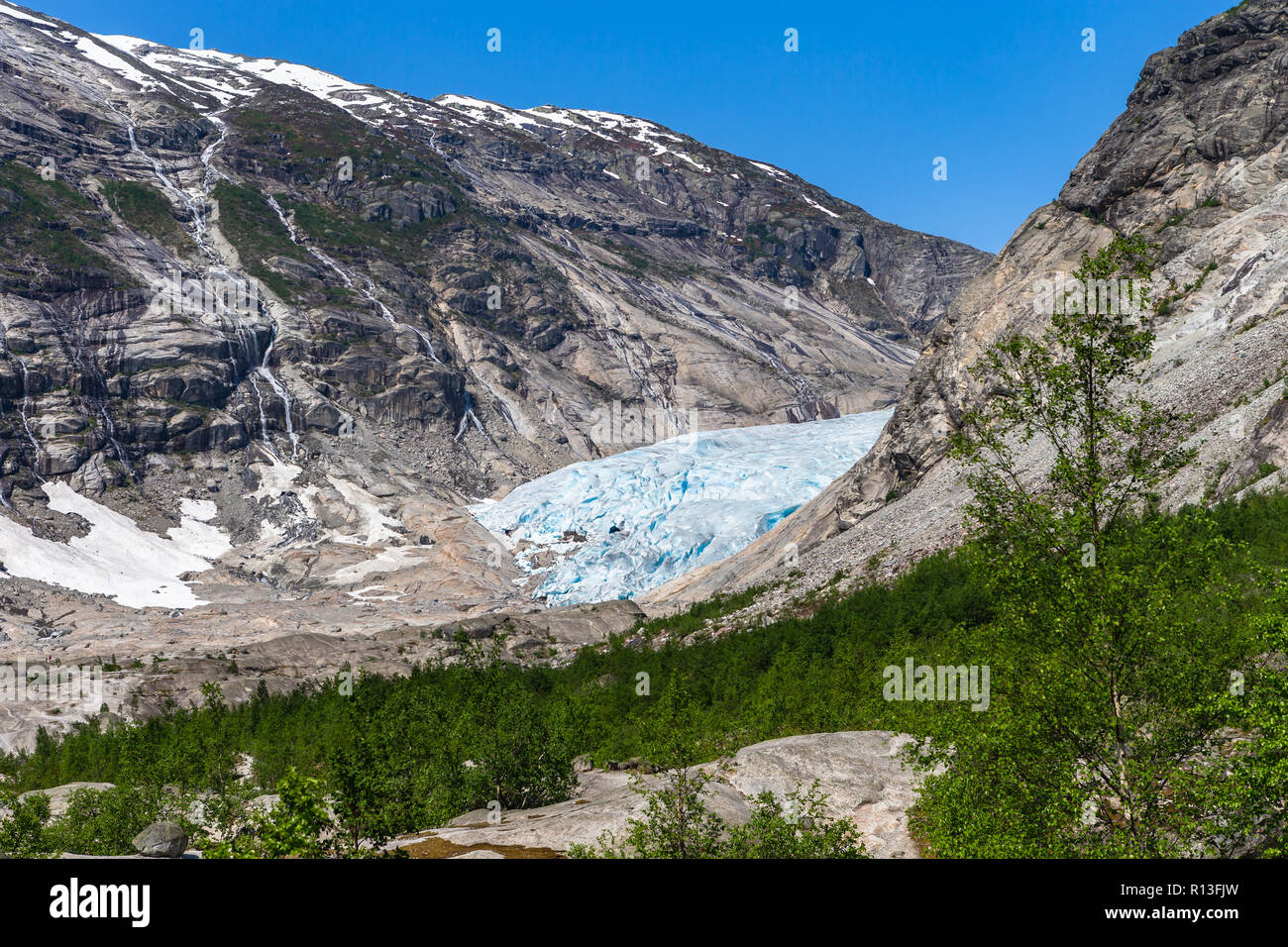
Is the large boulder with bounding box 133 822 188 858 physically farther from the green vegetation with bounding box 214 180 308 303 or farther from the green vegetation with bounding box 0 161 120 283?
the green vegetation with bounding box 214 180 308 303

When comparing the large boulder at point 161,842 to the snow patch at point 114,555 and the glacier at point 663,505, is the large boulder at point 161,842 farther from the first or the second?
the snow patch at point 114,555

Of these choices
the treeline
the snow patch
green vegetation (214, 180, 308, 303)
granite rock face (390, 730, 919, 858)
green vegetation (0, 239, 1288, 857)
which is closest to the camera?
green vegetation (0, 239, 1288, 857)

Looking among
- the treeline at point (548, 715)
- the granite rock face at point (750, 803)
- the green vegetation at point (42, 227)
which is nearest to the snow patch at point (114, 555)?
the treeline at point (548, 715)

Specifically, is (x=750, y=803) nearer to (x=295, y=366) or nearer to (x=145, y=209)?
(x=295, y=366)

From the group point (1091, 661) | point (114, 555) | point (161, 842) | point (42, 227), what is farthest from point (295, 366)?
point (1091, 661)

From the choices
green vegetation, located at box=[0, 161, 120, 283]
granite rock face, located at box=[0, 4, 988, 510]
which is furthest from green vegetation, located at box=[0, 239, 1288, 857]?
green vegetation, located at box=[0, 161, 120, 283]
